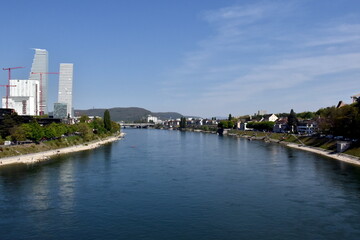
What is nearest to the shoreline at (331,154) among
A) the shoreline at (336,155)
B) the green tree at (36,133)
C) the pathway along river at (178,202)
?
the shoreline at (336,155)

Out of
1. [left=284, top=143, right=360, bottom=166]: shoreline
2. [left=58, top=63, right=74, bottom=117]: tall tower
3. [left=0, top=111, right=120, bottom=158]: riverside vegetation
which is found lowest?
[left=284, top=143, right=360, bottom=166]: shoreline

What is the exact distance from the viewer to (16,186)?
79.4ft

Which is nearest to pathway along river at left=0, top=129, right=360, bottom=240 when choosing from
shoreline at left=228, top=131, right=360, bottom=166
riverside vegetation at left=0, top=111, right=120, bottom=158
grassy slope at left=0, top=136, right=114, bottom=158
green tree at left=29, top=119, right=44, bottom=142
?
shoreline at left=228, top=131, right=360, bottom=166

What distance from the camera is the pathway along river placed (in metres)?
15.7

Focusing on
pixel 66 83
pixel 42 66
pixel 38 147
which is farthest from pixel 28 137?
pixel 42 66

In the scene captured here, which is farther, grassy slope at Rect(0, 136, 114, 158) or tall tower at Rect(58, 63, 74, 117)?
tall tower at Rect(58, 63, 74, 117)

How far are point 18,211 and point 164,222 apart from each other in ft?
26.0

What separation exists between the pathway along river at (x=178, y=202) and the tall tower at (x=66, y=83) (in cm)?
11232

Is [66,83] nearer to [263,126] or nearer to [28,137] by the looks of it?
[263,126]

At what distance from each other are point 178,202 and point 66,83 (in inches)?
5198

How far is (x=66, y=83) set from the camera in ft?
466

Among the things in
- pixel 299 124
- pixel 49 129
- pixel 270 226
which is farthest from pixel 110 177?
pixel 299 124

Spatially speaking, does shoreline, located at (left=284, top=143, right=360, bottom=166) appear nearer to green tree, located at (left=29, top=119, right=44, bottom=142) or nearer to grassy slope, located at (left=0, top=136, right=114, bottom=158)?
grassy slope, located at (left=0, top=136, right=114, bottom=158)

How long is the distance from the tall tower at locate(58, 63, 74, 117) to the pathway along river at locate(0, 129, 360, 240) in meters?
112
